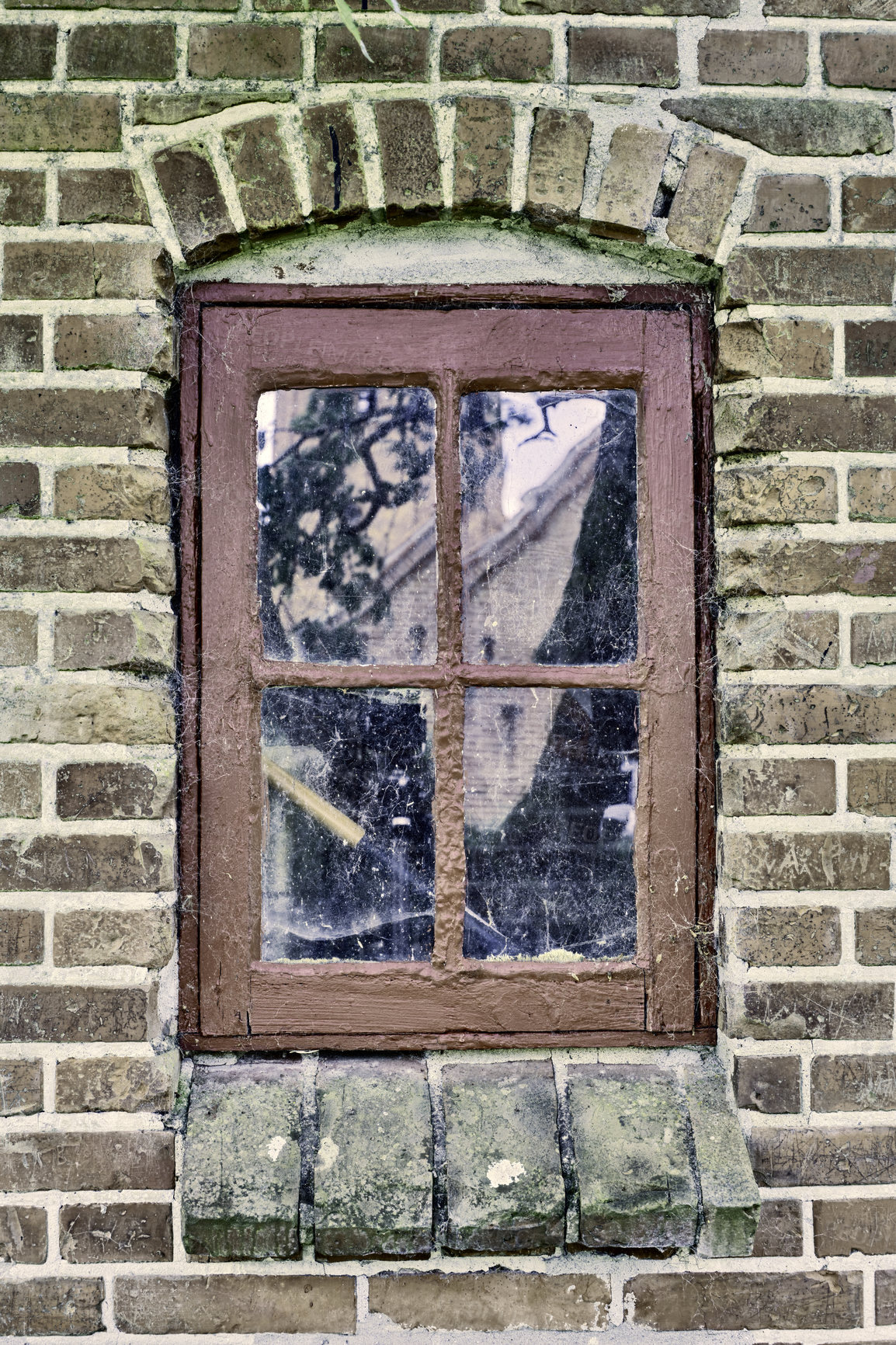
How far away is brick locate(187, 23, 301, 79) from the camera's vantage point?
1.46m

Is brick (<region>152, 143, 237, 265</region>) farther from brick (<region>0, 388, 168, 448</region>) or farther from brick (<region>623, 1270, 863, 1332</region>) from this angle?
brick (<region>623, 1270, 863, 1332</region>)

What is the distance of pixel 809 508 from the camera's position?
4.88 ft

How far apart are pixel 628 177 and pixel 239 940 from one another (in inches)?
50.0

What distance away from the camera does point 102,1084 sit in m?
1.43

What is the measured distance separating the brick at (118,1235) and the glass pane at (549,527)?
928 mm

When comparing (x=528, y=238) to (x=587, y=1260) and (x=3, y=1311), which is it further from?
(x=3, y=1311)

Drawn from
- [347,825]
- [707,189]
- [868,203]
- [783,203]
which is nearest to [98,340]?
[347,825]

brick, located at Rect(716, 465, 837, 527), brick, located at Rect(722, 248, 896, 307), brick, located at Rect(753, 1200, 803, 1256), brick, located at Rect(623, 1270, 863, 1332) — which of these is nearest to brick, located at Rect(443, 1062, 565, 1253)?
brick, located at Rect(623, 1270, 863, 1332)

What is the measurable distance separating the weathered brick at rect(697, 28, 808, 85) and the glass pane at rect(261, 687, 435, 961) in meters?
1.03

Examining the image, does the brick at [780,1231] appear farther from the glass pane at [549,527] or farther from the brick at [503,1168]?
the glass pane at [549,527]

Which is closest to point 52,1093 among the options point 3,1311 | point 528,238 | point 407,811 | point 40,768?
point 3,1311

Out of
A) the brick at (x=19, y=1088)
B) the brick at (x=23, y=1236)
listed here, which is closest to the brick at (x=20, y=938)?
the brick at (x=19, y=1088)

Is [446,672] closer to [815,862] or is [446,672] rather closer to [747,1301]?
[815,862]

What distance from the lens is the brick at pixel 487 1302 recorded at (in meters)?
1.42
